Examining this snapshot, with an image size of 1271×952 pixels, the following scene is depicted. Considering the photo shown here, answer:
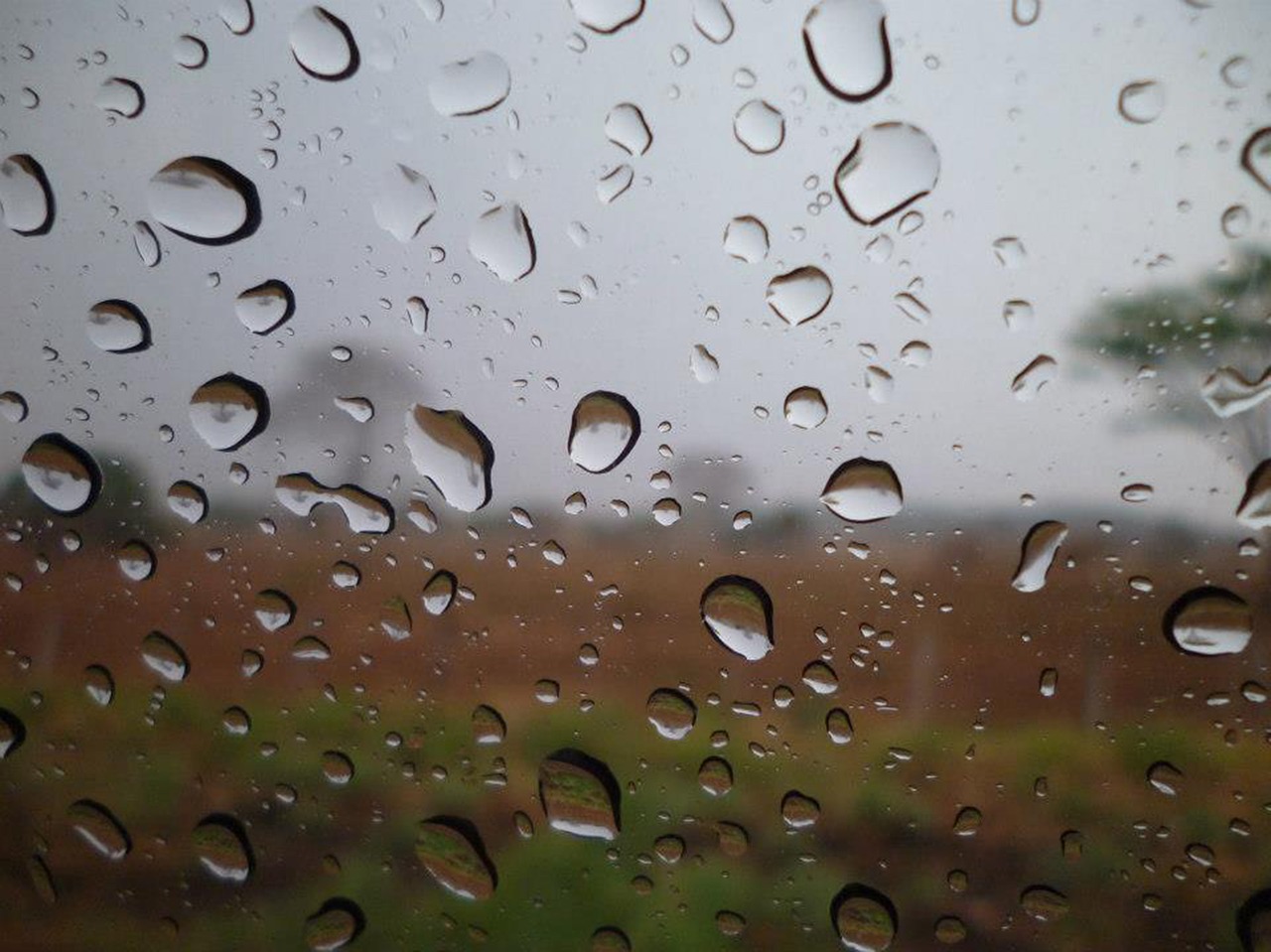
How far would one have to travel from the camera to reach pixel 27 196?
50 cm

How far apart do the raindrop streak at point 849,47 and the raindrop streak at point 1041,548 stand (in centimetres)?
26

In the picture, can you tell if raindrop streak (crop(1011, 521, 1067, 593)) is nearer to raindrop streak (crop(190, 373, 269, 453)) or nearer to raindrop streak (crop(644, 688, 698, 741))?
raindrop streak (crop(644, 688, 698, 741))

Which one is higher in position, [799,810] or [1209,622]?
[1209,622]

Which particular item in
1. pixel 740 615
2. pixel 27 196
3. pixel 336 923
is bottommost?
pixel 336 923

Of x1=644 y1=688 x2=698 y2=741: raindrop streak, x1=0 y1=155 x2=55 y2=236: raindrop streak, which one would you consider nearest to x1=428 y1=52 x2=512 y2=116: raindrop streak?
x1=0 y1=155 x2=55 y2=236: raindrop streak

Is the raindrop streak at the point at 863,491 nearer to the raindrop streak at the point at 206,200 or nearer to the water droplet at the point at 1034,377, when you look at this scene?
the water droplet at the point at 1034,377

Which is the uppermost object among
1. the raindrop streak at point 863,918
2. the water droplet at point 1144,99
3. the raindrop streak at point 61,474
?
the water droplet at point 1144,99

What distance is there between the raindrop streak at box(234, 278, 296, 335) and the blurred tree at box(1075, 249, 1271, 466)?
46 centimetres

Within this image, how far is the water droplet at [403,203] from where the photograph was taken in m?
0.47

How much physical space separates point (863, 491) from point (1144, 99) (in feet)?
0.84

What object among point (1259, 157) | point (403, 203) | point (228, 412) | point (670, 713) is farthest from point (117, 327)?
point (1259, 157)

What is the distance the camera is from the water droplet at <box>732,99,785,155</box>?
1.47ft

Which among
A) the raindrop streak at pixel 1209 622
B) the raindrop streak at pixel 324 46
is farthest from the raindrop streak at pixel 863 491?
the raindrop streak at pixel 324 46

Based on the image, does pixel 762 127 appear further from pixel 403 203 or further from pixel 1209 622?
pixel 1209 622
